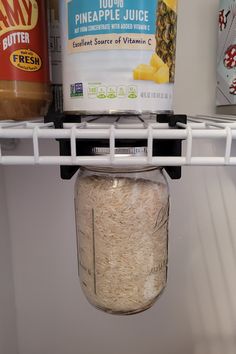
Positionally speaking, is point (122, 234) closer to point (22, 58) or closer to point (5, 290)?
point (22, 58)

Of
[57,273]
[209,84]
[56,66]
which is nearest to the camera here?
[56,66]

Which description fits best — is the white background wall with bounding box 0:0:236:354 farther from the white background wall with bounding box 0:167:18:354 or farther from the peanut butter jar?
the peanut butter jar

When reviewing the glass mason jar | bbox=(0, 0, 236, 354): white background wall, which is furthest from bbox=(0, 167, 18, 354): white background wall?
the glass mason jar

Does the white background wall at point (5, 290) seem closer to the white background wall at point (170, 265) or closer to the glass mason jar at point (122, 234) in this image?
the white background wall at point (170, 265)


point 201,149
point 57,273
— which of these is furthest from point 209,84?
point 57,273

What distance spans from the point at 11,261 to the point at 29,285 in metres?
0.07

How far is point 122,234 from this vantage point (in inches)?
15.6

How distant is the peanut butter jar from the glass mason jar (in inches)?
4.6

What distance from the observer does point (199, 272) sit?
0.70m

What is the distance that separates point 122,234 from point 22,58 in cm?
24

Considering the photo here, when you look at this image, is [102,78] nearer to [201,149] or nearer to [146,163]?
[146,163]

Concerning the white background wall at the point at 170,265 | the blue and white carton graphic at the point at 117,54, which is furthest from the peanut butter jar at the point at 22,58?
the white background wall at the point at 170,265

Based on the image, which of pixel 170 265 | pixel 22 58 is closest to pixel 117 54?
pixel 22 58

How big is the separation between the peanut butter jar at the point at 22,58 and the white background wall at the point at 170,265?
0.23 metres
